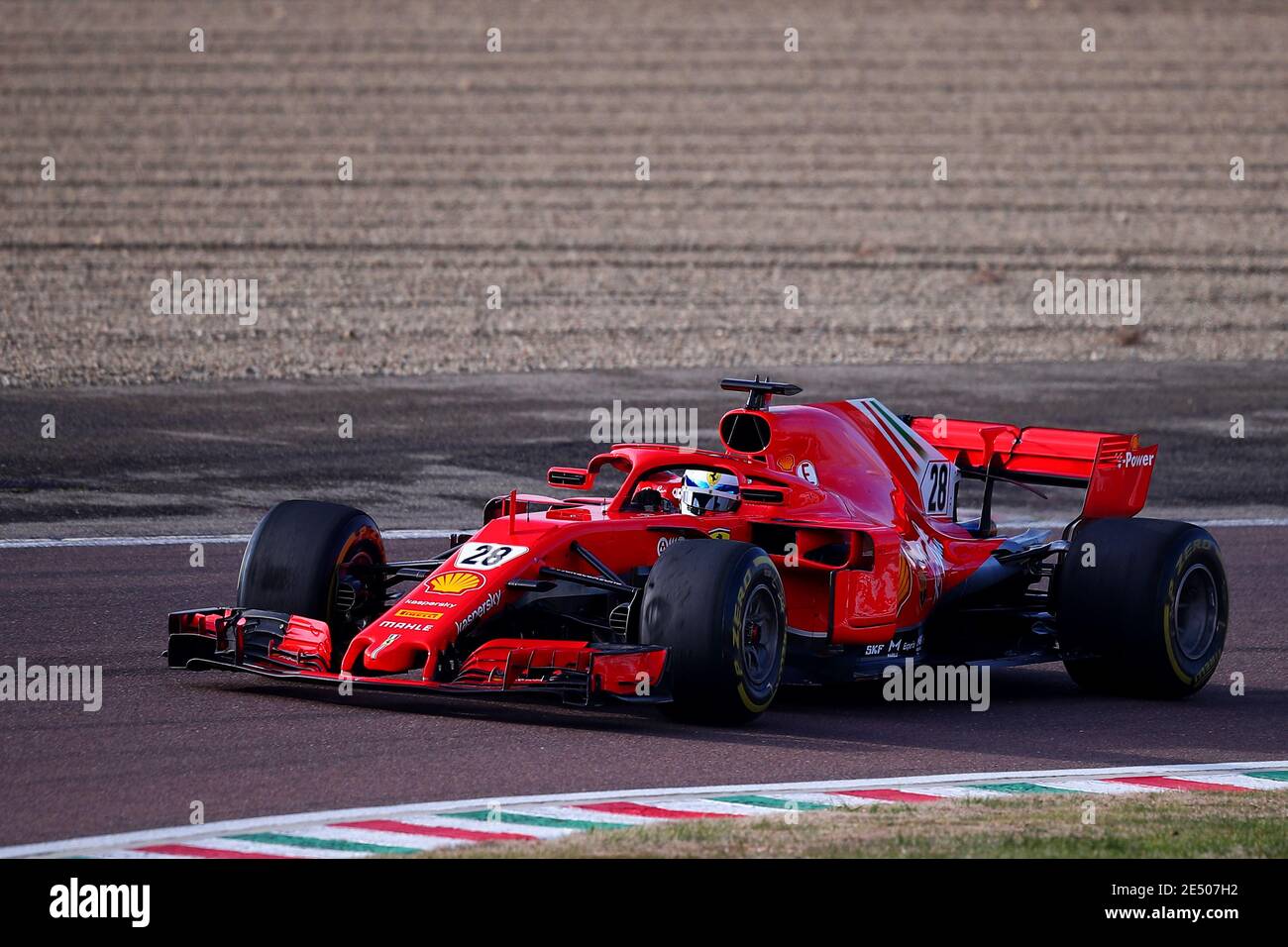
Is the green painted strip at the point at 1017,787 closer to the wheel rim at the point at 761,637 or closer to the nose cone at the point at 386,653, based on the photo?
the wheel rim at the point at 761,637

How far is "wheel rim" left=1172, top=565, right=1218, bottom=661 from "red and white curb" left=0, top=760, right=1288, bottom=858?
166cm

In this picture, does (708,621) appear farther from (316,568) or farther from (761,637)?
(316,568)

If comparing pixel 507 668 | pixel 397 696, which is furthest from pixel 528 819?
pixel 397 696

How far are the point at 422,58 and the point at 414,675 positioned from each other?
124ft

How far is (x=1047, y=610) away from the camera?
11453mm

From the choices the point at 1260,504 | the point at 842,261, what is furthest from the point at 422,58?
the point at 1260,504

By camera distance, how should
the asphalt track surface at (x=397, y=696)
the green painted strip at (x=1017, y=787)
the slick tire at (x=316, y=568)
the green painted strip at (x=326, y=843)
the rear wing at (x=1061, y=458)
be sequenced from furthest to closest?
the rear wing at (x=1061, y=458), the slick tire at (x=316, y=568), the green painted strip at (x=1017, y=787), the asphalt track surface at (x=397, y=696), the green painted strip at (x=326, y=843)

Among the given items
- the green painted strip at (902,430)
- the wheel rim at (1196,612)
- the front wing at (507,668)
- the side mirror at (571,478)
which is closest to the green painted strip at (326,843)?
the front wing at (507,668)

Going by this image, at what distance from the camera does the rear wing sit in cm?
1215

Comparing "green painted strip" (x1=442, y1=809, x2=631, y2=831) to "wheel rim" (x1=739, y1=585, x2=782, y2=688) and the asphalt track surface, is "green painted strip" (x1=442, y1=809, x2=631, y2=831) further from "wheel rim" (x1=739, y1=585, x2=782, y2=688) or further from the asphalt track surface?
"wheel rim" (x1=739, y1=585, x2=782, y2=688)

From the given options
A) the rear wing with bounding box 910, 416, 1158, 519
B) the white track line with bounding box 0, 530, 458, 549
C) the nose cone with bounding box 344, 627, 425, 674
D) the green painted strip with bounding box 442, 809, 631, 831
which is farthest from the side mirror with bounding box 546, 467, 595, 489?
the white track line with bounding box 0, 530, 458, 549

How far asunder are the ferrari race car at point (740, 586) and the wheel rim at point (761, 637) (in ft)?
0.04

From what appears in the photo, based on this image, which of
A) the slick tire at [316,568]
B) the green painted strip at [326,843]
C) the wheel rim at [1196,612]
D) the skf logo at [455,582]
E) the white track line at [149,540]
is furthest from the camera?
the white track line at [149,540]

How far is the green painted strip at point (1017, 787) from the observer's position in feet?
29.5
